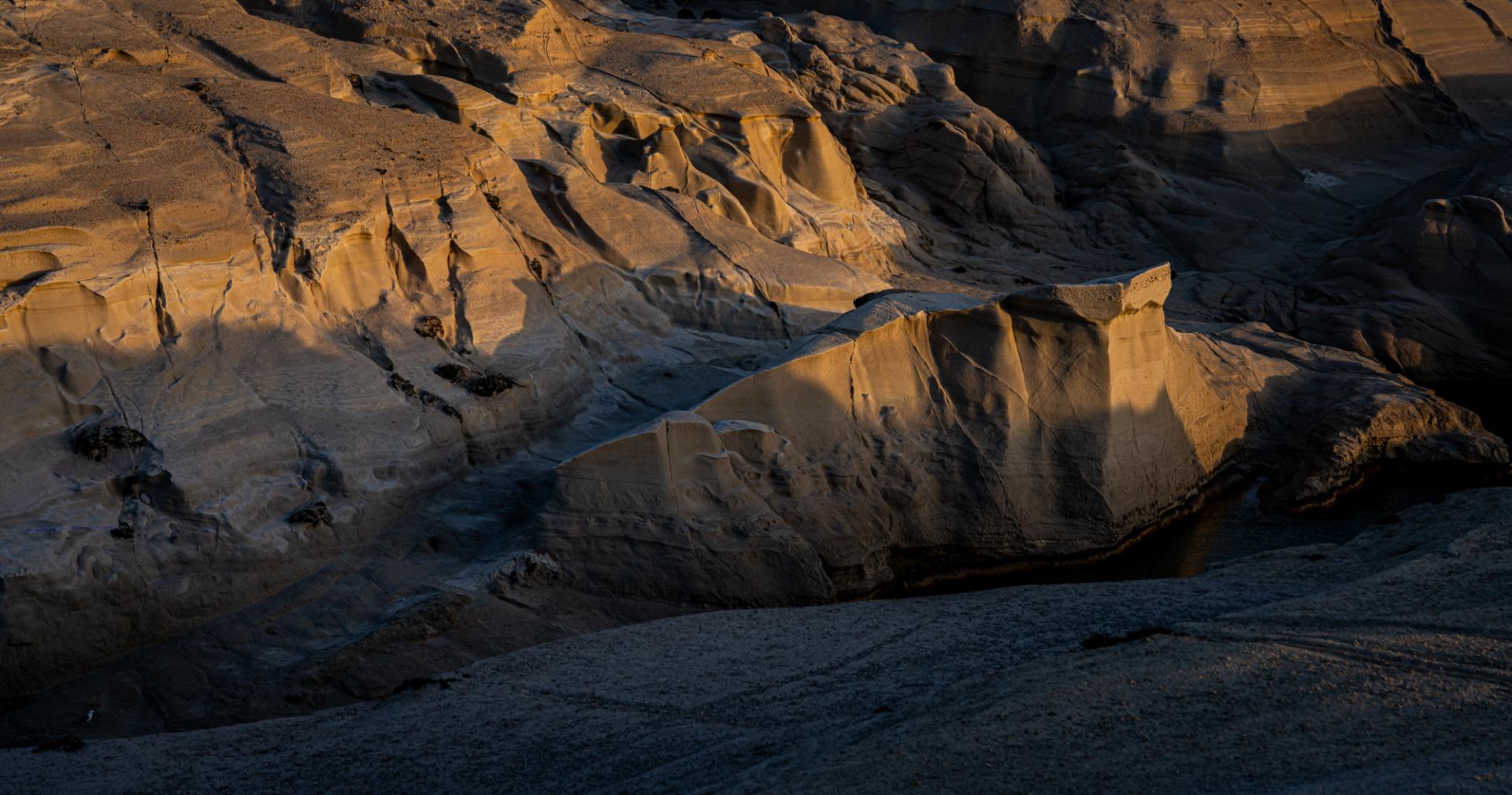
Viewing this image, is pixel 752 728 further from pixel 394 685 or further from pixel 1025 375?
pixel 1025 375

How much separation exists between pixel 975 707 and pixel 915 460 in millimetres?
6654

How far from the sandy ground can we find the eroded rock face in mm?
1218

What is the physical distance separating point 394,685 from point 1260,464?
42.9 ft

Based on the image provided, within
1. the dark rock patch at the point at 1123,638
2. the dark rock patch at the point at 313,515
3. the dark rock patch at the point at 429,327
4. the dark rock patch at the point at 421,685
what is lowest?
the dark rock patch at the point at 421,685

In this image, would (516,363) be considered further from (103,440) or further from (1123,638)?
(1123,638)

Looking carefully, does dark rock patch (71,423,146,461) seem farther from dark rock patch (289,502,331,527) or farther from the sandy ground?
the sandy ground

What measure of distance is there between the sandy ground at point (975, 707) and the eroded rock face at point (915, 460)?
1.22m

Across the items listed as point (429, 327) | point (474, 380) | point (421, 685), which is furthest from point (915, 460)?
point (421, 685)

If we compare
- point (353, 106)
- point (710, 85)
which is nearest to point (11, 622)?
point (353, 106)

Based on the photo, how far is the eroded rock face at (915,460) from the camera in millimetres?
15930

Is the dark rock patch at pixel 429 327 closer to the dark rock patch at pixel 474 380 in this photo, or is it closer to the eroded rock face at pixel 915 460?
the dark rock patch at pixel 474 380

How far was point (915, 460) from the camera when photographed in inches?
696

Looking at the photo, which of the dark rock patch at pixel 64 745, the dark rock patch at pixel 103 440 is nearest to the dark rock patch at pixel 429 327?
the dark rock patch at pixel 103 440

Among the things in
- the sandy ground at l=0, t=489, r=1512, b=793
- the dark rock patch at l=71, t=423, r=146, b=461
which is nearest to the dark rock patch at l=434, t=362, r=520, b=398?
the dark rock patch at l=71, t=423, r=146, b=461
